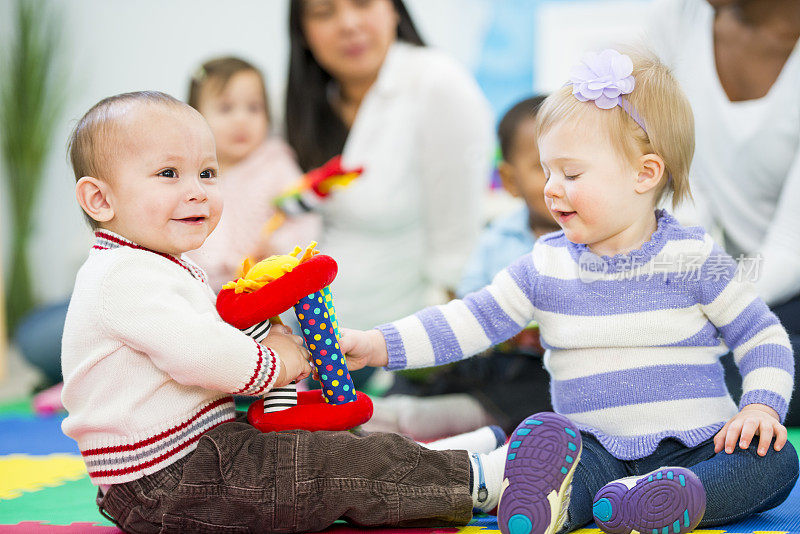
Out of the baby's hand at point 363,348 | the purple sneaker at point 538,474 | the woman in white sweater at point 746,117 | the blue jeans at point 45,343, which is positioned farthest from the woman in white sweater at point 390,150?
the purple sneaker at point 538,474

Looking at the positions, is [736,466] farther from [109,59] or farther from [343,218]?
[109,59]

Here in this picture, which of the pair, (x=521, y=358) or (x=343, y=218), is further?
(x=343, y=218)

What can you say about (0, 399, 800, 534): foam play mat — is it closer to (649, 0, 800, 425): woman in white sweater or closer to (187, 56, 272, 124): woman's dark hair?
(649, 0, 800, 425): woman in white sweater

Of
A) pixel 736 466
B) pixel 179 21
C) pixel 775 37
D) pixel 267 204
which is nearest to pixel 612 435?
pixel 736 466

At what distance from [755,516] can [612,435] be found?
0.18 meters

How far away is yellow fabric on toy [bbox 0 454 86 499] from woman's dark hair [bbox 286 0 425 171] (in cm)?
90

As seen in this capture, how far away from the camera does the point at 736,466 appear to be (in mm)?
896

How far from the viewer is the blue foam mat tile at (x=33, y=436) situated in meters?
1.60

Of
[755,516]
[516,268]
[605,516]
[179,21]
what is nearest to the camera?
[605,516]

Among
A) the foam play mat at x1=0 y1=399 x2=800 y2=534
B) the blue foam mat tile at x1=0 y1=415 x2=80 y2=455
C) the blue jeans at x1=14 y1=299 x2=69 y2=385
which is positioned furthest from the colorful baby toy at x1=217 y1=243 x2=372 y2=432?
the blue jeans at x1=14 y1=299 x2=69 y2=385

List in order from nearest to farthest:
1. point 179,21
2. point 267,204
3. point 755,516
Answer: point 755,516 → point 267,204 → point 179,21

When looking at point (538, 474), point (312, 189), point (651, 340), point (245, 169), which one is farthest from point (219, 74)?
point (538, 474)

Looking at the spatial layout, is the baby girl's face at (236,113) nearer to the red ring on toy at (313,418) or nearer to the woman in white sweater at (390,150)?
the woman in white sweater at (390,150)

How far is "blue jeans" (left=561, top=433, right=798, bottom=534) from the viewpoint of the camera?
0.89 metres
